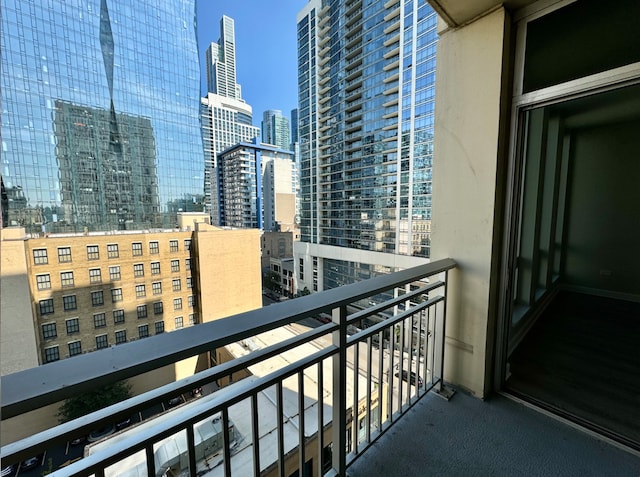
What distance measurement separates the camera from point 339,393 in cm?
101

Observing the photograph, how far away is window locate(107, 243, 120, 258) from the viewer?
18.2ft

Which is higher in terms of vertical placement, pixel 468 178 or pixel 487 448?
pixel 468 178

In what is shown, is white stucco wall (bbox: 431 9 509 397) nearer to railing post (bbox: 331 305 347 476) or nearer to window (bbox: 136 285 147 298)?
railing post (bbox: 331 305 347 476)

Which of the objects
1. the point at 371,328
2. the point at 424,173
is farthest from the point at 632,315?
the point at 424,173

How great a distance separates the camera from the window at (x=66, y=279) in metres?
5.35

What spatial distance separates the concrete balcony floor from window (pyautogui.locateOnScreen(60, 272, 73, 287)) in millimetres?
6876

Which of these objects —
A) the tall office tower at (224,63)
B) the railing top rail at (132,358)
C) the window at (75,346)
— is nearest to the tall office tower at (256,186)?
the tall office tower at (224,63)

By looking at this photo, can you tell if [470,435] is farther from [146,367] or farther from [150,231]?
[150,231]

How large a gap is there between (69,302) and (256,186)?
17.4m

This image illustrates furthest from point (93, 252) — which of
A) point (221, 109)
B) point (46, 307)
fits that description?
point (221, 109)

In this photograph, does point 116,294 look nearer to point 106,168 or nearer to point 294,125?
point 106,168

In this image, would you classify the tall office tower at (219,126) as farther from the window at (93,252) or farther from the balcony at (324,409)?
the balcony at (324,409)

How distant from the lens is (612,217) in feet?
10.5

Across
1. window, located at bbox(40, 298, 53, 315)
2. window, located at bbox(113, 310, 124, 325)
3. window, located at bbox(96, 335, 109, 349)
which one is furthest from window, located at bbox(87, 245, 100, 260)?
window, located at bbox(96, 335, 109, 349)
